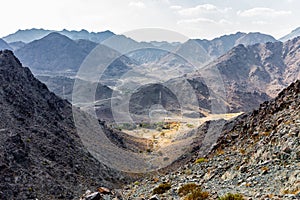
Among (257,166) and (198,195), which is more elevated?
(257,166)

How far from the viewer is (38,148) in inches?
1592

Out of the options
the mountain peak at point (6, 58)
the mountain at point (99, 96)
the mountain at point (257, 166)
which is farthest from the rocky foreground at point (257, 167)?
the mountain at point (99, 96)

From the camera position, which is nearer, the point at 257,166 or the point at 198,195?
the point at 198,195

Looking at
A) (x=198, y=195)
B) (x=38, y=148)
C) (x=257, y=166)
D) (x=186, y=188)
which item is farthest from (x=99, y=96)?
(x=198, y=195)

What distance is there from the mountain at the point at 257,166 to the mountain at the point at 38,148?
15825 mm

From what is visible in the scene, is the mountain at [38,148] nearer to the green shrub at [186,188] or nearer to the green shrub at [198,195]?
the green shrub at [186,188]

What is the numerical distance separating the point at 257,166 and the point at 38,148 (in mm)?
30453

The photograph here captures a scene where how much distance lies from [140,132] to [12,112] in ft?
→ 200

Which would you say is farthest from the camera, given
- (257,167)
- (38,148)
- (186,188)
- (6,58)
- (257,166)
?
(6,58)

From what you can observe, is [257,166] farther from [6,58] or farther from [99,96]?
[99,96]

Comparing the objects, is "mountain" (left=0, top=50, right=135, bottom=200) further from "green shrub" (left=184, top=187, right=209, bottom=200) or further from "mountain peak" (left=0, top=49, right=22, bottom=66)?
"green shrub" (left=184, top=187, right=209, bottom=200)

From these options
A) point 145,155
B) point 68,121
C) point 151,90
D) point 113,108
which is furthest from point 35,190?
point 151,90

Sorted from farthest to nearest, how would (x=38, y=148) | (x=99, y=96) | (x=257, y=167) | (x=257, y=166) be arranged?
1. (x=99, y=96)
2. (x=38, y=148)
3. (x=257, y=166)
4. (x=257, y=167)

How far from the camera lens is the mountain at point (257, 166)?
13.3 metres
